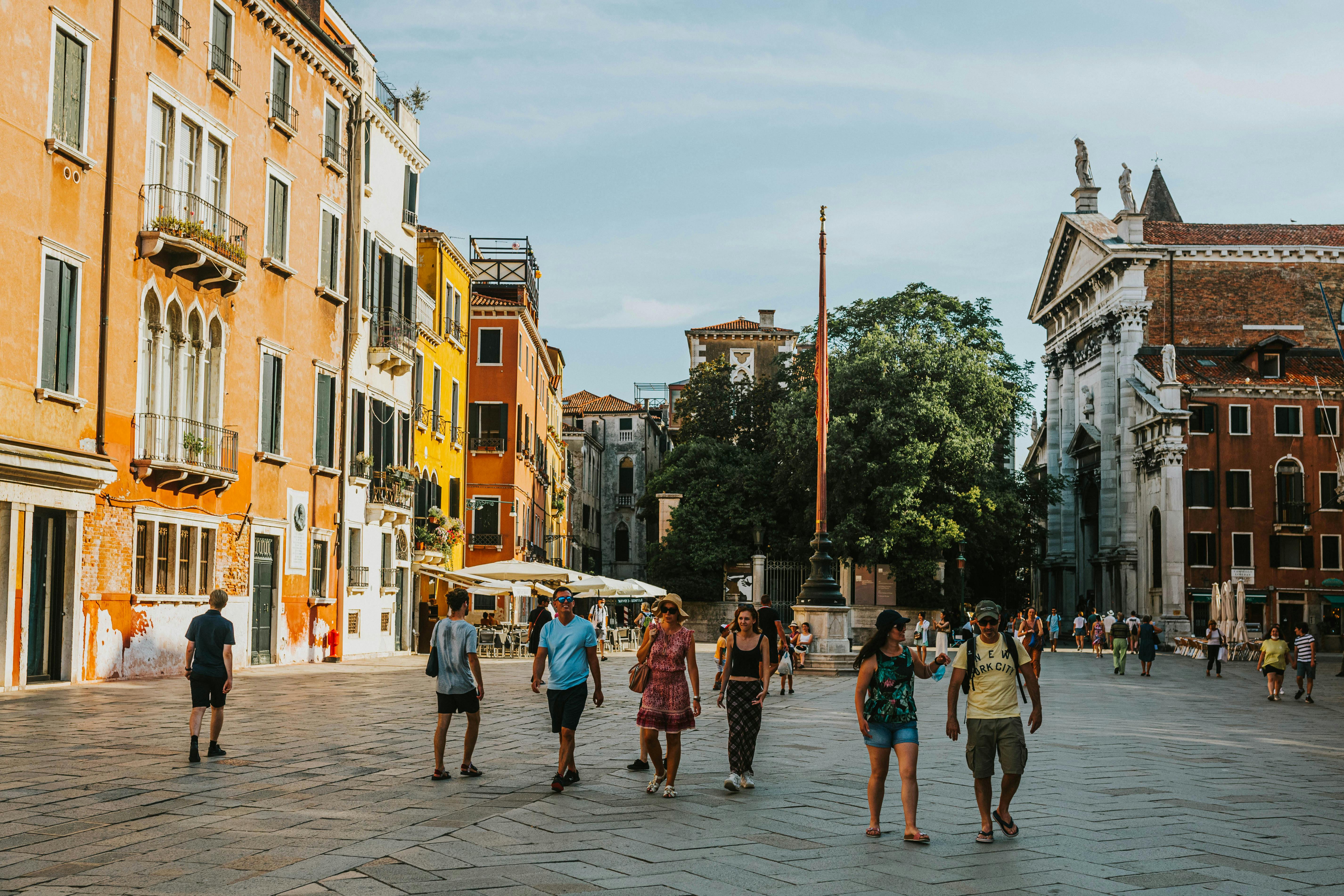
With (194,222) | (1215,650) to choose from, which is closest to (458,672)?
(194,222)

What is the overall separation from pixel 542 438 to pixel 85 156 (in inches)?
1495

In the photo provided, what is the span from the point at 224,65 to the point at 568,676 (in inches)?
715

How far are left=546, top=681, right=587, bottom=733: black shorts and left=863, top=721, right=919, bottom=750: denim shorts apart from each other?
8.69 feet

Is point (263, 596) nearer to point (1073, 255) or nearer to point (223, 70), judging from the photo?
point (223, 70)

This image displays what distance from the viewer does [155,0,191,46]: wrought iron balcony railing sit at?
2225 centimetres

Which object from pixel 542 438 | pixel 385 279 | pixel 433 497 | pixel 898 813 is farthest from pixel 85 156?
pixel 542 438

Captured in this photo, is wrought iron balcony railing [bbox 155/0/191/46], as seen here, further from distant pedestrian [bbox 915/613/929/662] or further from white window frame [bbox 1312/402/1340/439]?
white window frame [bbox 1312/402/1340/439]

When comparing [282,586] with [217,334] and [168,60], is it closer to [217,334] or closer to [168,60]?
[217,334]

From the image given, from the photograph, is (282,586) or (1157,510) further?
(1157,510)

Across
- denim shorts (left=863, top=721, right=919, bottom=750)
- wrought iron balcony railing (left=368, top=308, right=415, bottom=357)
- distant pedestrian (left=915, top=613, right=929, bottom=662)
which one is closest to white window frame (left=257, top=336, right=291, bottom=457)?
wrought iron balcony railing (left=368, top=308, right=415, bottom=357)

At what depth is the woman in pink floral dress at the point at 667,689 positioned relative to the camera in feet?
34.0

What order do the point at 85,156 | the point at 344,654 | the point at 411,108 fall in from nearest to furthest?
1. the point at 85,156
2. the point at 344,654
3. the point at 411,108

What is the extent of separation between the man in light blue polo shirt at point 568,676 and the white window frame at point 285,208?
1758 centimetres

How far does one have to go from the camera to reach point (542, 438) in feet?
189
